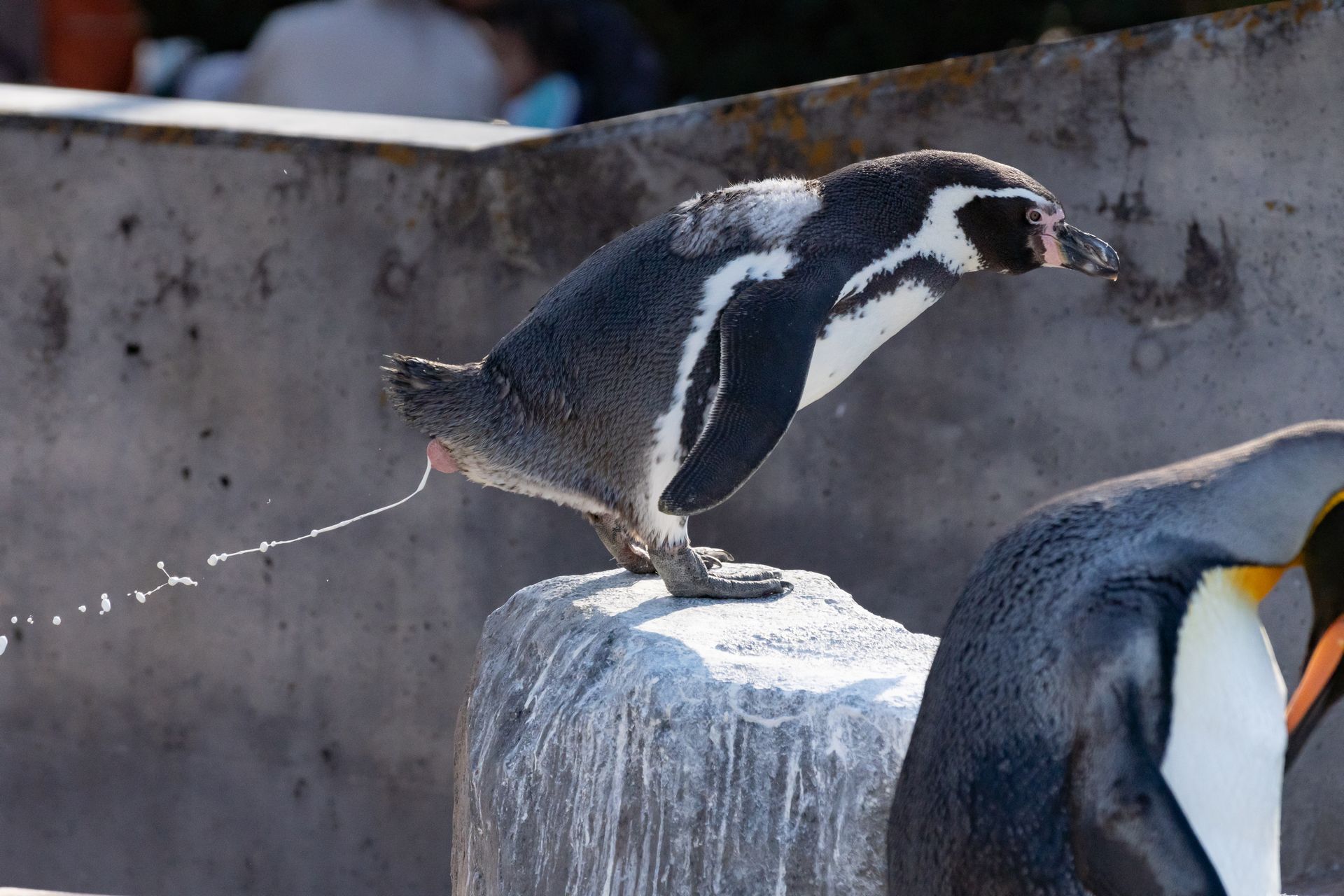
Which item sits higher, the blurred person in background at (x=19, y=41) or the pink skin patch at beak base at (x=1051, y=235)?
the blurred person in background at (x=19, y=41)

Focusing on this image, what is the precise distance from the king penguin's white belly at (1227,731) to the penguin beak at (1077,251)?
2.91 feet

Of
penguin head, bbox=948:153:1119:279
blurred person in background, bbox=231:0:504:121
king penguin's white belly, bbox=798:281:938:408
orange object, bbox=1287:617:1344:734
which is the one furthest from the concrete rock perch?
blurred person in background, bbox=231:0:504:121

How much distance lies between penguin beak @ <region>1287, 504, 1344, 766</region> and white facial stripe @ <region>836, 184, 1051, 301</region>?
89cm

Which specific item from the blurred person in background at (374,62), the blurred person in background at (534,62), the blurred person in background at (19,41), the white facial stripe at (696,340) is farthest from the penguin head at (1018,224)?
the blurred person in background at (19,41)

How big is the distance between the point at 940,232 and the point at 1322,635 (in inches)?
37.6

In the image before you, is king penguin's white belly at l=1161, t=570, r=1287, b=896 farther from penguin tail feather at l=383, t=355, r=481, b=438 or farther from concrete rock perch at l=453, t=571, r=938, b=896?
penguin tail feather at l=383, t=355, r=481, b=438

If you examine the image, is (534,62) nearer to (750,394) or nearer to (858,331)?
(858,331)

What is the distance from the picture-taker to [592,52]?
172 inches

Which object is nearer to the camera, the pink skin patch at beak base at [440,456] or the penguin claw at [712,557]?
the pink skin patch at beak base at [440,456]

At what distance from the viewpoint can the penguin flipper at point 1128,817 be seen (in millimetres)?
1412

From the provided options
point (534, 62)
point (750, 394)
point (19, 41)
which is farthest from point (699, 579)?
point (19, 41)

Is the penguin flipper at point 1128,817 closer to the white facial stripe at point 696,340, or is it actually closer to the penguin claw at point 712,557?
the white facial stripe at point 696,340

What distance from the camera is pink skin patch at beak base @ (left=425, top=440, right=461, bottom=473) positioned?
230cm

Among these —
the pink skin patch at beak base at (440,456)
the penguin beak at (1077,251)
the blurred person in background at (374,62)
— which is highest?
the blurred person in background at (374,62)
